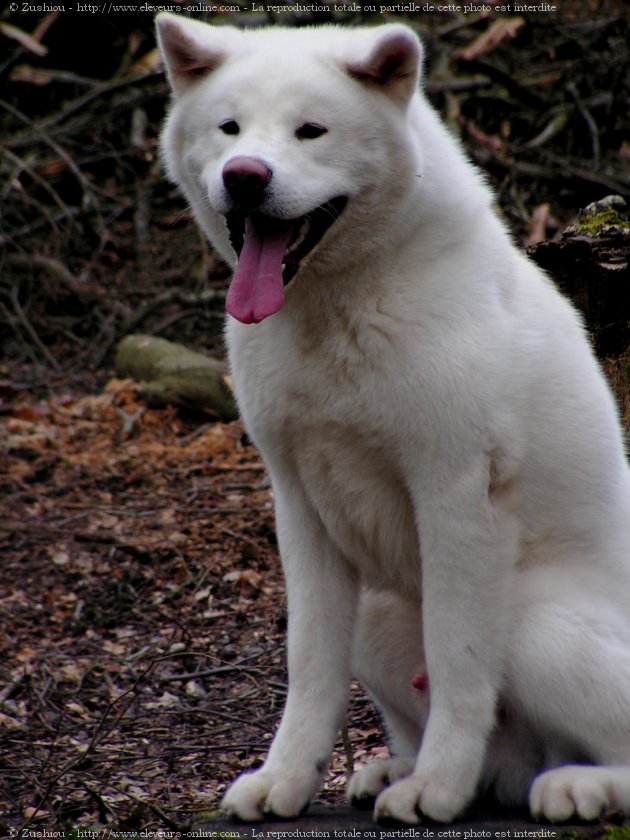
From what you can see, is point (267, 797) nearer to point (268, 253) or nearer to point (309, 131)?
point (268, 253)

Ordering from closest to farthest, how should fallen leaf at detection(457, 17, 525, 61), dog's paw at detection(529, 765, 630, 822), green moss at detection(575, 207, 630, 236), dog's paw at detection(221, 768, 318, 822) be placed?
dog's paw at detection(529, 765, 630, 822)
dog's paw at detection(221, 768, 318, 822)
green moss at detection(575, 207, 630, 236)
fallen leaf at detection(457, 17, 525, 61)

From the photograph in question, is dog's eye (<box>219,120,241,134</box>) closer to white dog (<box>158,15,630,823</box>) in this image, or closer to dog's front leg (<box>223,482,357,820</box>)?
white dog (<box>158,15,630,823</box>)

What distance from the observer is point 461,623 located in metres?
2.83

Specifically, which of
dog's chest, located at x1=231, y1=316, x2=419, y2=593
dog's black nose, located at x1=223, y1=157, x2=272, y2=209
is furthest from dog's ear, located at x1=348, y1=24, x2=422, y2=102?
dog's chest, located at x1=231, y1=316, x2=419, y2=593

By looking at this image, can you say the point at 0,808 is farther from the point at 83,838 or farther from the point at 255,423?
the point at 255,423

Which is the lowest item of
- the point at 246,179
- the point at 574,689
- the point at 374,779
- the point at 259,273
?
the point at 374,779

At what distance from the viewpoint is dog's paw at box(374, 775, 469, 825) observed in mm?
2764

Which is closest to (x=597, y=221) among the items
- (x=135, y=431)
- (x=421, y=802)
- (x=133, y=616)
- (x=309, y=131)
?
(x=309, y=131)

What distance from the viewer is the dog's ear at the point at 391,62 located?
2.87 m

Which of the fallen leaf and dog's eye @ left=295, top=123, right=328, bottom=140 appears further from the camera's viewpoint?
the fallen leaf

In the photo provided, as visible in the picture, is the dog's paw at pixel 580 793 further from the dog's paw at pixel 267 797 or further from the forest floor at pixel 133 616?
the forest floor at pixel 133 616

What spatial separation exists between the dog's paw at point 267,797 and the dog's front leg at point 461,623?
0.81 feet

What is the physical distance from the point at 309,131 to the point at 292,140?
6 centimetres

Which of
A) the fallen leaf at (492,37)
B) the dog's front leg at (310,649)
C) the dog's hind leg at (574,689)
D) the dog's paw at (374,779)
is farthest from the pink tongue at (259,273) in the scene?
the fallen leaf at (492,37)
